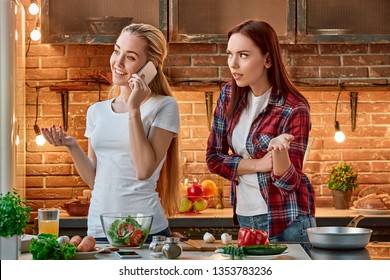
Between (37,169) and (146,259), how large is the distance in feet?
6.74

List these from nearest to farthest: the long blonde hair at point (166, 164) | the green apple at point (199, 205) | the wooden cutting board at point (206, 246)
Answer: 1. the wooden cutting board at point (206, 246)
2. the long blonde hair at point (166, 164)
3. the green apple at point (199, 205)

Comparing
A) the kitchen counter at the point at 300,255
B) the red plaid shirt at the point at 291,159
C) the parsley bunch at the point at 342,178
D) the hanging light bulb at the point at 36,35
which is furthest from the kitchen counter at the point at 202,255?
the hanging light bulb at the point at 36,35

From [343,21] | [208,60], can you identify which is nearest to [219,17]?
[208,60]

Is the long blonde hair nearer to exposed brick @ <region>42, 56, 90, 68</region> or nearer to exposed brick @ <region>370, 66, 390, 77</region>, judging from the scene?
exposed brick @ <region>42, 56, 90, 68</region>

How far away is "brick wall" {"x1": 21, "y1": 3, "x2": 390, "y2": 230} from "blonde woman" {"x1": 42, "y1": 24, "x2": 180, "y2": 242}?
1.32 metres

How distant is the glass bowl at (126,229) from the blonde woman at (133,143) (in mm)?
212

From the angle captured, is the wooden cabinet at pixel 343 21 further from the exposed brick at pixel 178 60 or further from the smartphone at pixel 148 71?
the smartphone at pixel 148 71

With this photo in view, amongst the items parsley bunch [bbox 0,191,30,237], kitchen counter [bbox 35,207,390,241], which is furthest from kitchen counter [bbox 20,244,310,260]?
kitchen counter [bbox 35,207,390,241]

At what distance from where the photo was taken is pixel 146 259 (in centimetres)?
196

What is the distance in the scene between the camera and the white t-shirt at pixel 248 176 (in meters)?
2.57

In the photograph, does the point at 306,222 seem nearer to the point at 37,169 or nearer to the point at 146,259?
the point at 146,259

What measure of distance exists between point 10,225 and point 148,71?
73 cm

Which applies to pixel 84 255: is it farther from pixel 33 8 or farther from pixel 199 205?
pixel 33 8

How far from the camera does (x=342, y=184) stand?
147 inches
